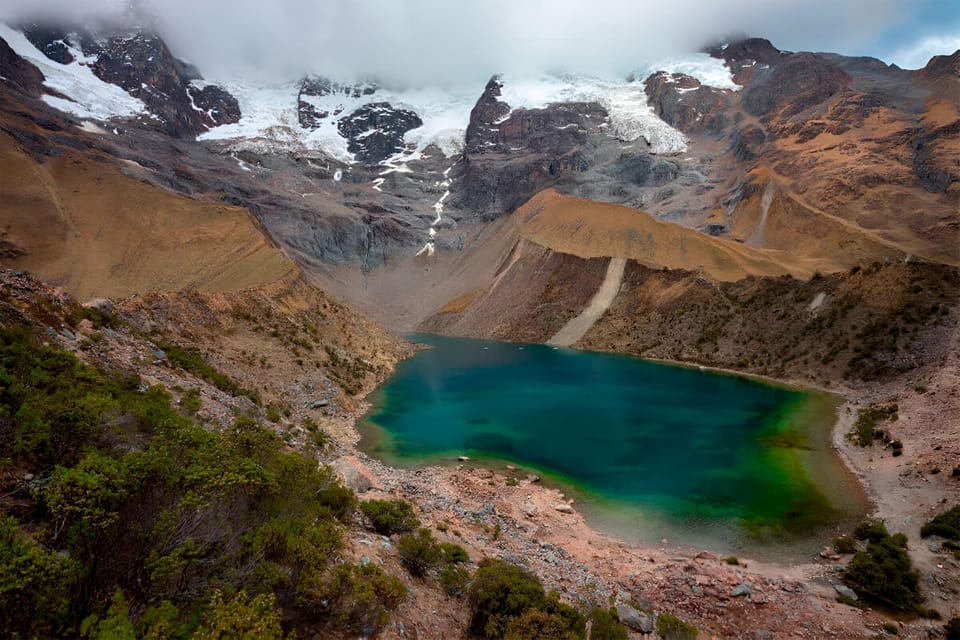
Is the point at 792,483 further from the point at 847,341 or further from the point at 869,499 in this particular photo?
the point at 847,341

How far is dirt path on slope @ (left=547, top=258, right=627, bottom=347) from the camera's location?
7419 cm

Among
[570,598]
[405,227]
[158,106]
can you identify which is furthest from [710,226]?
[158,106]

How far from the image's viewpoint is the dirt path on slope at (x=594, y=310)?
243 ft

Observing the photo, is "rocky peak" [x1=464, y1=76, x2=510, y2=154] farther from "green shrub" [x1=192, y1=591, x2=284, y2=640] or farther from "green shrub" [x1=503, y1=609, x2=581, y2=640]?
"green shrub" [x1=192, y1=591, x2=284, y2=640]

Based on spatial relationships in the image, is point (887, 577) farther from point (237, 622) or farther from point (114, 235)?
point (114, 235)

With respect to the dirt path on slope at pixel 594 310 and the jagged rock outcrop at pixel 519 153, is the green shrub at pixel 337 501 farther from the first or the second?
the jagged rock outcrop at pixel 519 153

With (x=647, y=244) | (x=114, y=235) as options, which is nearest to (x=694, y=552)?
(x=114, y=235)

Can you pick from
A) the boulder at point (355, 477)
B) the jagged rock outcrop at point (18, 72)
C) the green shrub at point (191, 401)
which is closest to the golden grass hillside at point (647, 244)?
the boulder at point (355, 477)

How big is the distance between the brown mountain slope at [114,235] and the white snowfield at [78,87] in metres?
67.0

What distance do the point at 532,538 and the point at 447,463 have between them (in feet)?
31.1

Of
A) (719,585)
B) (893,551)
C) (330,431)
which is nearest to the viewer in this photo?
(719,585)

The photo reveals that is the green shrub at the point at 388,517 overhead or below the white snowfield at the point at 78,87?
below

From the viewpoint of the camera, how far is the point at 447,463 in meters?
26.5

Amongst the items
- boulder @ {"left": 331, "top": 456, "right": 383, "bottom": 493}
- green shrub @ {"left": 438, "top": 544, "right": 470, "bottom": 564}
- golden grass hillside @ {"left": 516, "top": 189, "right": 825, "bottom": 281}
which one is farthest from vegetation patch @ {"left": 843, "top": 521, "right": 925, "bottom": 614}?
golden grass hillside @ {"left": 516, "top": 189, "right": 825, "bottom": 281}
